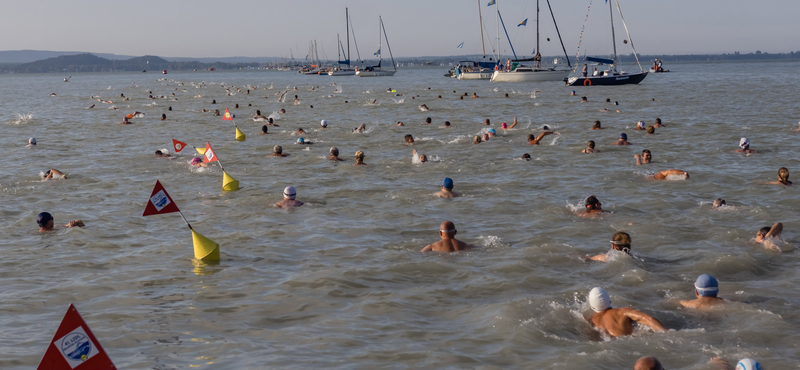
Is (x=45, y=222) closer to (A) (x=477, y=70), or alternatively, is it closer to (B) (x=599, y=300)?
(B) (x=599, y=300)

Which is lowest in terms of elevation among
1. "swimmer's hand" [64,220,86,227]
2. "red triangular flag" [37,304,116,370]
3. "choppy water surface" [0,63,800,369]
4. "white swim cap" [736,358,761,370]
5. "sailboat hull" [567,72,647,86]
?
"choppy water surface" [0,63,800,369]

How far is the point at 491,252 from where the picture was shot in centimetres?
1255

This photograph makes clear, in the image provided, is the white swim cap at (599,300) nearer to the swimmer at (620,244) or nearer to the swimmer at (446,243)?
the swimmer at (620,244)

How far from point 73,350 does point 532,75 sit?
79.9m

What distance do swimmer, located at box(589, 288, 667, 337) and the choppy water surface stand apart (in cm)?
14

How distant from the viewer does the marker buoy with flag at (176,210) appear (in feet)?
36.9

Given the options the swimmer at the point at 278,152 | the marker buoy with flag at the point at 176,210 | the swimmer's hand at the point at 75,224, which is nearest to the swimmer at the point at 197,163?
the swimmer at the point at 278,152

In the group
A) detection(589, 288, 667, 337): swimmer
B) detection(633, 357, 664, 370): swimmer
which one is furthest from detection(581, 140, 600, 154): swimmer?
detection(633, 357, 664, 370): swimmer

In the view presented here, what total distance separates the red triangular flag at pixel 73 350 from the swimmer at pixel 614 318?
6029mm

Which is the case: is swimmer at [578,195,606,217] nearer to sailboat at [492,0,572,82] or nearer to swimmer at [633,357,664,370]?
swimmer at [633,357,664,370]

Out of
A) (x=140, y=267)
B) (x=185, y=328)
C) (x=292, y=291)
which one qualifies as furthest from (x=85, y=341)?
(x=140, y=267)

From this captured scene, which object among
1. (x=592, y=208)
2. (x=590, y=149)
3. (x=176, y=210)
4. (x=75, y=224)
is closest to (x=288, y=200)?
(x=75, y=224)

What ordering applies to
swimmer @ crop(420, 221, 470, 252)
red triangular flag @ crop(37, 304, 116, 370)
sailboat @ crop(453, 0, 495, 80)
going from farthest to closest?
sailboat @ crop(453, 0, 495, 80), swimmer @ crop(420, 221, 470, 252), red triangular flag @ crop(37, 304, 116, 370)

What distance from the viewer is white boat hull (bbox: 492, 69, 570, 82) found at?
81.2 meters
